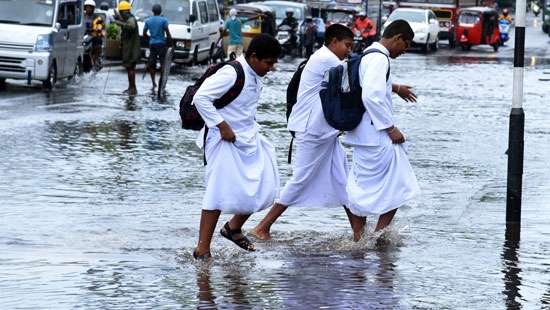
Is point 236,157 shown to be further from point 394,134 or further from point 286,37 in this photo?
point 286,37

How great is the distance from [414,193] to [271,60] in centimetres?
153

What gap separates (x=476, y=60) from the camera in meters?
47.6

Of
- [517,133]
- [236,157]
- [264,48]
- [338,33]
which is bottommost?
[236,157]

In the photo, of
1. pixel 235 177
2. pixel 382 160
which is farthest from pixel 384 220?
pixel 235 177

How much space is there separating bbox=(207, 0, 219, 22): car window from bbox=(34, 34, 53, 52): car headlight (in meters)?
11.9

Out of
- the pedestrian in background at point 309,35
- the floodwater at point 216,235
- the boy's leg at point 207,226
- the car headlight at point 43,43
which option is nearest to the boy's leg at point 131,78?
the car headlight at point 43,43

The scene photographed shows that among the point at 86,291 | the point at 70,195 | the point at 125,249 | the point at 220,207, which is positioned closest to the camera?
the point at 86,291

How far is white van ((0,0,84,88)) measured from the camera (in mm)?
24797

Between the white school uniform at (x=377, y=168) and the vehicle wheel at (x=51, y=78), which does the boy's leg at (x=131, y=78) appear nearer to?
the vehicle wheel at (x=51, y=78)

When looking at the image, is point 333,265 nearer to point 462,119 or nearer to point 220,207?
point 220,207

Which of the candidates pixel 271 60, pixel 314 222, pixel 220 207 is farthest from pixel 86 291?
pixel 314 222

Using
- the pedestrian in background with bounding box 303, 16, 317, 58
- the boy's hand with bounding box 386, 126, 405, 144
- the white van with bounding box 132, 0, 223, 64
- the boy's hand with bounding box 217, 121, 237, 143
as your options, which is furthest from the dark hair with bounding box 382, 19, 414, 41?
the pedestrian in background with bounding box 303, 16, 317, 58

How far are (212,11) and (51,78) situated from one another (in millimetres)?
12462

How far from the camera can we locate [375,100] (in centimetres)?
976
